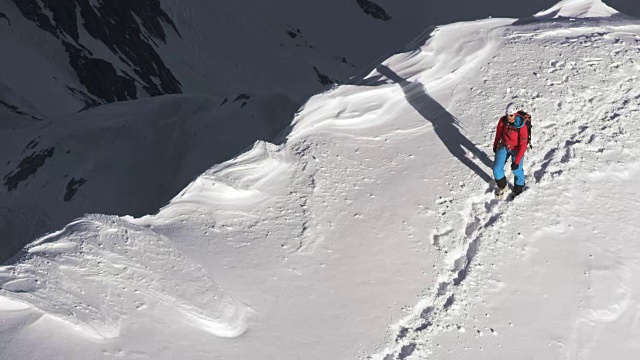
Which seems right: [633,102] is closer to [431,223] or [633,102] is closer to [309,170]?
[431,223]

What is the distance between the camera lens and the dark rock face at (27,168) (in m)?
25.7

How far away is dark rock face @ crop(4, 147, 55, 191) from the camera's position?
2573 centimetres

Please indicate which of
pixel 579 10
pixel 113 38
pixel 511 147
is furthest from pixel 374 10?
pixel 511 147

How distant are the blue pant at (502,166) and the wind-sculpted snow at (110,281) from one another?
3.94 meters

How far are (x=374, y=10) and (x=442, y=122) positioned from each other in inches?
2542

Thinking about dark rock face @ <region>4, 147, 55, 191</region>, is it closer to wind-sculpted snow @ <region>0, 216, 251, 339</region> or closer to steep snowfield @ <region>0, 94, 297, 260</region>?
steep snowfield @ <region>0, 94, 297, 260</region>

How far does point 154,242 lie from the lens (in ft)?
32.6

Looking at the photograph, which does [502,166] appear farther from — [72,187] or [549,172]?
[72,187]

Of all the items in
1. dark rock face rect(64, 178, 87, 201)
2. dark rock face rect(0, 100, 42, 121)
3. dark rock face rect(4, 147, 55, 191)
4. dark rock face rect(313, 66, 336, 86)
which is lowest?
dark rock face rect(313, 66, 336, 86)

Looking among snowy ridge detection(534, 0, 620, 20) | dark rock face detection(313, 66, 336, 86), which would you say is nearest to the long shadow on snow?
snowy ridge detection(534, 0, 620, 20)

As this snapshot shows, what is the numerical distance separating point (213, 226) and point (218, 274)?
3.32 ft

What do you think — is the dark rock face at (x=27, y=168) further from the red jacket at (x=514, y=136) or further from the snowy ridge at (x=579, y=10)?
the red jacket at (x=514, y=136)

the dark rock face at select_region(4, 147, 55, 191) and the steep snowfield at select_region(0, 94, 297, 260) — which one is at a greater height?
the dark rock face at select_region(4, 147, 55, 191)

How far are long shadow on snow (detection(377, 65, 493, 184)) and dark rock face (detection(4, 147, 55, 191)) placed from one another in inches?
608
